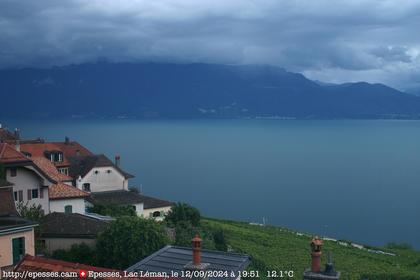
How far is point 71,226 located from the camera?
27750 mm

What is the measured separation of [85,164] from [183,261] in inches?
1452

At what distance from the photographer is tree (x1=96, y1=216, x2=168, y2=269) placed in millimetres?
25016

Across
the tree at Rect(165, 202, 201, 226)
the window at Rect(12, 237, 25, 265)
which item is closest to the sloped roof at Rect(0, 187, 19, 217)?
the window at Rect(12, 237, 25, 265)

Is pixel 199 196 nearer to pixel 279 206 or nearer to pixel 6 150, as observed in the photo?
pixel 279 206

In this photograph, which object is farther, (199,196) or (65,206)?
(199,196)

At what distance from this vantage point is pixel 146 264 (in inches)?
651

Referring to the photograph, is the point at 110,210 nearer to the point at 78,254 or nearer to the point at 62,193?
the point at 62,193

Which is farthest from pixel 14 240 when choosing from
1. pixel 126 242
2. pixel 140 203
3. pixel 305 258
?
pixel 140 203

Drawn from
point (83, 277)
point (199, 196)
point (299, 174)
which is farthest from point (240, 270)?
point (299, 174)

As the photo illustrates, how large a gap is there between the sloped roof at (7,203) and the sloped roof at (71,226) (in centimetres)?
355

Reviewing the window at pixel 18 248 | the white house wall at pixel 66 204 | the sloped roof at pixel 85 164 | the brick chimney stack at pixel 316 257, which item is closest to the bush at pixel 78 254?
the window at pixel 18 248

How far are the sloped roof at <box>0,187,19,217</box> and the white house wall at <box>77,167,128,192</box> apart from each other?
984 inches

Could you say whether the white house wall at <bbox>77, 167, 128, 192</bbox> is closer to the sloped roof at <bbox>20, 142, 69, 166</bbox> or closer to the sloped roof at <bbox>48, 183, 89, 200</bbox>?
the sloped roof at <bbox>20, 142, 69, 166</bbox>

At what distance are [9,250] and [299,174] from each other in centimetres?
9608
